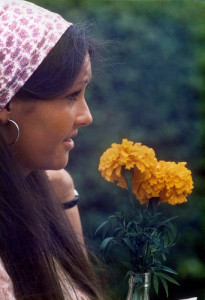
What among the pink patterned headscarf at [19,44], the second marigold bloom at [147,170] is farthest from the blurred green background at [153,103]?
the pink patterned headscarf at [19,44]

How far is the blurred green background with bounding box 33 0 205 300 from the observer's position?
1211 mm

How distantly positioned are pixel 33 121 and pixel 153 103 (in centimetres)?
44

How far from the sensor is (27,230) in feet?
3.02

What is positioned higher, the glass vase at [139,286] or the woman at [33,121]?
the woman at [33,121]

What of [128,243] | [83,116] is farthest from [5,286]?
[83,116]

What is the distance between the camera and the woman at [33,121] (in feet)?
2.81

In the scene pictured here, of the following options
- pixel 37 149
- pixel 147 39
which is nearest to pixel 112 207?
pixel 37 149

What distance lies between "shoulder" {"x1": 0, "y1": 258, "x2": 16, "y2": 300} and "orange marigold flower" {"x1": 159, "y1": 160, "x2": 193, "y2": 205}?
37 cm

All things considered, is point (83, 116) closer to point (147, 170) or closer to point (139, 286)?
point (147, 170)

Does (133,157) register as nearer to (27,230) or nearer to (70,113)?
(70,113)

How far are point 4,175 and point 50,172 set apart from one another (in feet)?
1.57

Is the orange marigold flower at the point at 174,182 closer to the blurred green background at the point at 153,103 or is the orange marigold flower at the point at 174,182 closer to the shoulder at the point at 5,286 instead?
the blurred green background at the point at 153,103

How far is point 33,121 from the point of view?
3.04 ft

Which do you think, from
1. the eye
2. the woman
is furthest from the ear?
the eye
